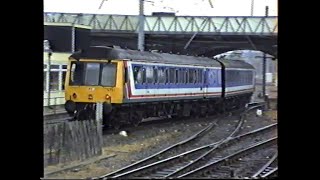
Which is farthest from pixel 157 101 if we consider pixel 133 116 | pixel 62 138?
pixel 62 138

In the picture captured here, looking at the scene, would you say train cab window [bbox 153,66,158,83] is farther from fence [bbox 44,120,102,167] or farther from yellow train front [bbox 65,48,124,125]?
fence [bbox 44,120,102,167]

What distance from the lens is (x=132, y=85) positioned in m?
13.4

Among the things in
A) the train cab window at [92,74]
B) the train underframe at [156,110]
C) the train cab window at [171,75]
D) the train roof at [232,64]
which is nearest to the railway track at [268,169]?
the train underframe at [156,110]

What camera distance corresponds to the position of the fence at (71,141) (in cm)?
793

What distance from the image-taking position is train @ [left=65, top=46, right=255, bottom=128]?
13.0m

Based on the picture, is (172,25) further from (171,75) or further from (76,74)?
(76,74)

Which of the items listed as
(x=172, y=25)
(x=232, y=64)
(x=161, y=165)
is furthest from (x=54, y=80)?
(x=161, y=165)

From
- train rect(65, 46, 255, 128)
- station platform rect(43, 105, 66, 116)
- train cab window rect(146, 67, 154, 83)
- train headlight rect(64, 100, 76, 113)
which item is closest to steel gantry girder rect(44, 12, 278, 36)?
station platform rect(43, 105, 66, 116)

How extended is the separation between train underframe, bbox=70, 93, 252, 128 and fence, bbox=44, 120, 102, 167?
11.3 ft

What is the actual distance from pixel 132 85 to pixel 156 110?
204 cm

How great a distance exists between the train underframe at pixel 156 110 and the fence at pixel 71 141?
3429 mm

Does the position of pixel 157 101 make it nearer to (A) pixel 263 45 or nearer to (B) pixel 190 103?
(B) pixel 190 103
